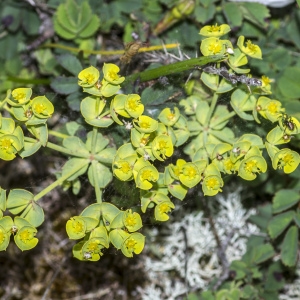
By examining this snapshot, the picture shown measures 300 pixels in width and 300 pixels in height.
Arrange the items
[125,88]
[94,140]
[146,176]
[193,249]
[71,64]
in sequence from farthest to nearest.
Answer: [193,249], [71,64], [125,88], [94,140], [146,176]

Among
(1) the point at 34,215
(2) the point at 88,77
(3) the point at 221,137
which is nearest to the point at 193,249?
(3) the point at 221,137

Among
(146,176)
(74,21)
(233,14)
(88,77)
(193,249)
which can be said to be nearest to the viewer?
(146,176)

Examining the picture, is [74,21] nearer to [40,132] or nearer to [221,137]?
[40,132]

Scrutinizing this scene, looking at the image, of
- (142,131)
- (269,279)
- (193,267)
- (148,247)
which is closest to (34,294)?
(148,247)

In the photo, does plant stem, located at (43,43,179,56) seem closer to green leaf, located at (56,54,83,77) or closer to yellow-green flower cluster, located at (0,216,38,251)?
green leaf, located at (56,54,83,77)

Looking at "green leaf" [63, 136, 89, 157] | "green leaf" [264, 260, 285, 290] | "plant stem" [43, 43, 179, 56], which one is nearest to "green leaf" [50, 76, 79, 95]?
"plant stem" [43, 43, 179, 56]

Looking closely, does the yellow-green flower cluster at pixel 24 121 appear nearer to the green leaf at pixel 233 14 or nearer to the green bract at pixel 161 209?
the green bract at pixel 161 209

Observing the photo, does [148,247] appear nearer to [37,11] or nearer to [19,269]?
[19,269]
